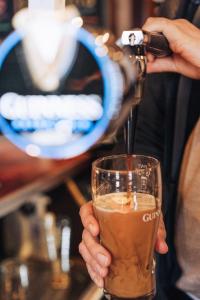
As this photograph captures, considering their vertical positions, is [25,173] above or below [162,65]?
below

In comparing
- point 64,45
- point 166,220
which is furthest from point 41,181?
point 64,45

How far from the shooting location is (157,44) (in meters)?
1.24

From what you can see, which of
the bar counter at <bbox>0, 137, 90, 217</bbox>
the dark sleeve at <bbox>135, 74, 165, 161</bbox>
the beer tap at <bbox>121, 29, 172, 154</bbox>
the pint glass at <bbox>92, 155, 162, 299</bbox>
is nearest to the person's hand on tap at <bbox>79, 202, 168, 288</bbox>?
the pint glass at <bbox>92, 155, 162, 299</bbox>

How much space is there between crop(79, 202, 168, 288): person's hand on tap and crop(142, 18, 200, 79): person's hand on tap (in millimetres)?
388

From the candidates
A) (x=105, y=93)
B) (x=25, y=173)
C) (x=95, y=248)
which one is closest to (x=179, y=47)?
(x=105, y=93)

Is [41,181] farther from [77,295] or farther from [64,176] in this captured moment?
[77,295]

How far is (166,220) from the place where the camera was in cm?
152

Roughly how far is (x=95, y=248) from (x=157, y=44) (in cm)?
45

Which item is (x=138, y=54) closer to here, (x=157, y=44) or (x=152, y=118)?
(x=157, y=44)

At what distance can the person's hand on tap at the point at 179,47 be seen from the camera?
48.2 inches

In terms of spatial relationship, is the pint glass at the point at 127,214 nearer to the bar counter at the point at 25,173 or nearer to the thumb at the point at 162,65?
the thumb at the point at 162,65

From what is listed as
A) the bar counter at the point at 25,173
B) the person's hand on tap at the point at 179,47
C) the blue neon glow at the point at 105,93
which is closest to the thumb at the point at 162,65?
the person's hand on tap at the point at 179,47

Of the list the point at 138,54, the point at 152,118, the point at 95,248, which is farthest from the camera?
the point at 152,118

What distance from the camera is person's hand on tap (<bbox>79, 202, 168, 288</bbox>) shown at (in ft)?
3.89
